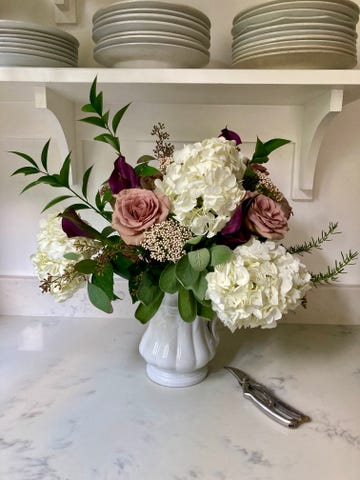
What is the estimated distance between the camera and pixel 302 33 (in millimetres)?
736

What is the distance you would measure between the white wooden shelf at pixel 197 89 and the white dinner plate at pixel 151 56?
4cm

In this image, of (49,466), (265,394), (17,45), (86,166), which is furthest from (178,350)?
(17,45)

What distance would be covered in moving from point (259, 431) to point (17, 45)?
80 centimetres

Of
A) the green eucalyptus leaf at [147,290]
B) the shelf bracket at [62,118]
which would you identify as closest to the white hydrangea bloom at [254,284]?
the green eucalyptus leaf at [147,290]

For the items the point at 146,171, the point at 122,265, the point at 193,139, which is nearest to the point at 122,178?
the point at 146,171

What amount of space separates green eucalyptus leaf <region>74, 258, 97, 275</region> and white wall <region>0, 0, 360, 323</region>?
416 millimetres

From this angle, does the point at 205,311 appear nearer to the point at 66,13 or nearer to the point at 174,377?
the point at 174,377

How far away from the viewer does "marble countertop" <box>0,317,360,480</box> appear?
59 cm

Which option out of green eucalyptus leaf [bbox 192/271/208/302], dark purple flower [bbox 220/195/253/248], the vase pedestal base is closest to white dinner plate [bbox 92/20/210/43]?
dark purple flower [bbox 220/195/253/248]

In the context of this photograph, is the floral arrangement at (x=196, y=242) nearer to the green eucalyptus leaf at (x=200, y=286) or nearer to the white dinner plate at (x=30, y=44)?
the green eucalyptus leaf at (x=200, y=286)

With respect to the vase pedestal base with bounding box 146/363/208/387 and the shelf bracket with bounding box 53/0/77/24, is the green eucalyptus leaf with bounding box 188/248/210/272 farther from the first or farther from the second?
the shelf bracket with bounding box 53/0/77/24

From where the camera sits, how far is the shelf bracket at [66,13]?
3.14ft

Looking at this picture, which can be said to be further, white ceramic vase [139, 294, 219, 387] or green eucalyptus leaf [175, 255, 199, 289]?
white ceramic vase [139, 294, 219, 387]

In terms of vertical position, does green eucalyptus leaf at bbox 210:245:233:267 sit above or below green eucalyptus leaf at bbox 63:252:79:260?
above
